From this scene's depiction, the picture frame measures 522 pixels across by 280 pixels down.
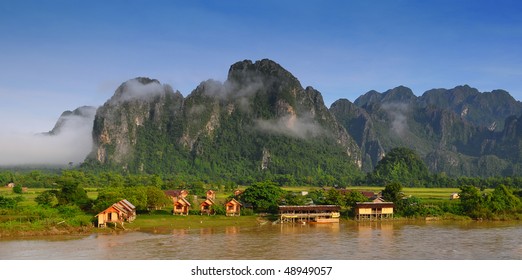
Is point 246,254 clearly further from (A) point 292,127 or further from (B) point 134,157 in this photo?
(A) point 292,127

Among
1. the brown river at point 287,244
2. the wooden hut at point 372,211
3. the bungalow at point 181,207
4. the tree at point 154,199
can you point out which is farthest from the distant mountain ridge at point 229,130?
the brown river at point 287,244

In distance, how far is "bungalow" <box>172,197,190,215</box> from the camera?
37.4 m

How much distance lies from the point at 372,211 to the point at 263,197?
8.79 metres

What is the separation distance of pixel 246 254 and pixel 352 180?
7411cm

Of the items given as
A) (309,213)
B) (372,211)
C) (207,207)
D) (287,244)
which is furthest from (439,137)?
(287,244)

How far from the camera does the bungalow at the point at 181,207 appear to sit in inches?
1471

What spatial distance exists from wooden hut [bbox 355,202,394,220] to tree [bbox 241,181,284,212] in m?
6.59

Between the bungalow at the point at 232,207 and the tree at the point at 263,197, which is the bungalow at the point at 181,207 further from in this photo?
the tree at the point at 263,197

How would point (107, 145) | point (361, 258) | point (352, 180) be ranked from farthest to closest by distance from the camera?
point (107, 145) → point (352, 180) → point (361, 258)

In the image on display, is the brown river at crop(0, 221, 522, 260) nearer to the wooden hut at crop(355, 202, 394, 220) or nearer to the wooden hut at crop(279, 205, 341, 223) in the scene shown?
the wooden hut at crop(279, 205, 341, 223)

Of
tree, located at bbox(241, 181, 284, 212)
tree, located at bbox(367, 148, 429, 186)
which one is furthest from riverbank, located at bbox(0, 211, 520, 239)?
tree, located at bbox(367, 148, 429, 186)

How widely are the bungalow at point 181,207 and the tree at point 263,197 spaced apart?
4978 mm
